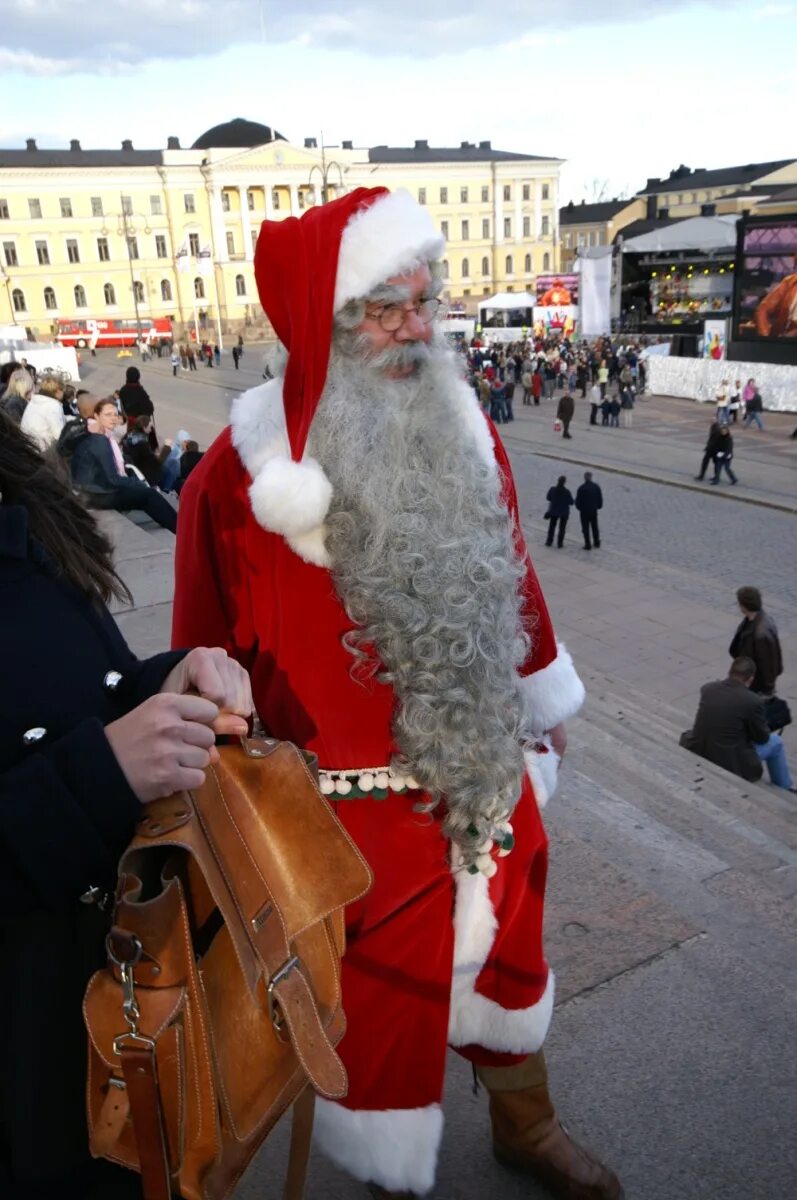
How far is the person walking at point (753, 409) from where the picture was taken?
68.5 feet

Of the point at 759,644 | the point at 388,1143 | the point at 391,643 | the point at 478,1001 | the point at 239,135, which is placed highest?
the point at 239,135

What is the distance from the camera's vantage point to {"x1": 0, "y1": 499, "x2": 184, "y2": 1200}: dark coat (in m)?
1.10


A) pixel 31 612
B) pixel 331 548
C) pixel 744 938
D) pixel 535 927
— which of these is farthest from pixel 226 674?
pixel 744 938

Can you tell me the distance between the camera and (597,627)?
910 centimetres

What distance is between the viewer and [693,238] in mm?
37656

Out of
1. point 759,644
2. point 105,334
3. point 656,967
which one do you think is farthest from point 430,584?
point 105,334

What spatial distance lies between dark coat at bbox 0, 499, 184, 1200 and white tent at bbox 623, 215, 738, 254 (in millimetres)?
39588

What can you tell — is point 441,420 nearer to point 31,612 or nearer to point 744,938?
point 31,612

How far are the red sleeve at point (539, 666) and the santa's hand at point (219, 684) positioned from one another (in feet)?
3.01

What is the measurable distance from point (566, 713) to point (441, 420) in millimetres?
789

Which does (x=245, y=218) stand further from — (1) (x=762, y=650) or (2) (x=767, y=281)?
(1) (x=762, y=650)

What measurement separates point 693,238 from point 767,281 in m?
14.9

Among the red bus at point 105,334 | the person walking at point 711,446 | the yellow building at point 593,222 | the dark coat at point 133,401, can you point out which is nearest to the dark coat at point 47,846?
the dark coat at point 133,401

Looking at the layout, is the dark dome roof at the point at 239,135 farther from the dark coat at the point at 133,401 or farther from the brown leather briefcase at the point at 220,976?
the brown leather briefcase at the point at 220,976
